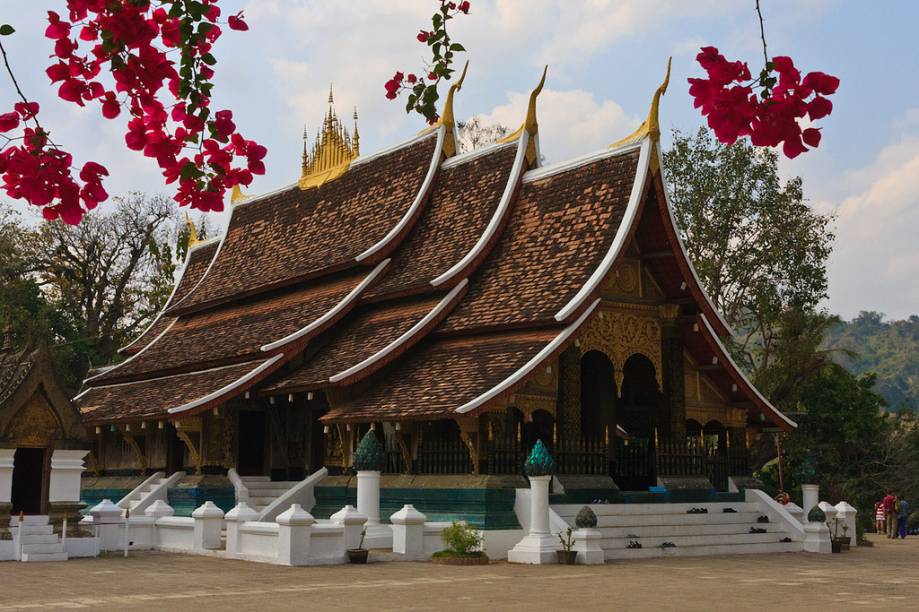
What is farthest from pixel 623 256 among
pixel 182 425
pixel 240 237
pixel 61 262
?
pixel 61 262

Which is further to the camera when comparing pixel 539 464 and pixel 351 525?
pixel 539 464

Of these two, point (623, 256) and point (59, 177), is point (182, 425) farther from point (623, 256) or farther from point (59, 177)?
point (59, 177)

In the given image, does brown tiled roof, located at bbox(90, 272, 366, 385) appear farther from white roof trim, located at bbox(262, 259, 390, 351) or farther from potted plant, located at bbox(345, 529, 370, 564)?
potted plant, located at bbox(345, 529, 370, 564)

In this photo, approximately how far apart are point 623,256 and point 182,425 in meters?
8.07

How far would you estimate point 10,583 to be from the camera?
11312mm

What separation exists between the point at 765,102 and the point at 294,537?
437 inches

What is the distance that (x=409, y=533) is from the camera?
→ 1463 cm

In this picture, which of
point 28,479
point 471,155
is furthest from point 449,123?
point 28,479

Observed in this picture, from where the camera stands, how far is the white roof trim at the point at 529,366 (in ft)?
50.3

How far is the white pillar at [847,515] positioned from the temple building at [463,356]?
1709 millimetres

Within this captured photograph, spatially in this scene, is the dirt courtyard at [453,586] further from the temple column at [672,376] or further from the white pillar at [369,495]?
the temple column at [672,376]

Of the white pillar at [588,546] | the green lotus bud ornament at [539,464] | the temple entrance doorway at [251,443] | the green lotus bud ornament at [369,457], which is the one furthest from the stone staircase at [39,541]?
the white pillar at [588,546]

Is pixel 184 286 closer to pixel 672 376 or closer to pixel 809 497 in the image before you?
pixel 672 376

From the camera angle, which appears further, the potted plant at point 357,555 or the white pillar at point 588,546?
the white pillar at point 588,546
